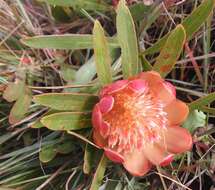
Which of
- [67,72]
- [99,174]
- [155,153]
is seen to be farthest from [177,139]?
[67,72]

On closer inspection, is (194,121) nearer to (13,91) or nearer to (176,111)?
(176,111)

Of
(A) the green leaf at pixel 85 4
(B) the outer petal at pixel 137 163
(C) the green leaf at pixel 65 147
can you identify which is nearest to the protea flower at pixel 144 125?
(B) the outer petal at pixel 137 163

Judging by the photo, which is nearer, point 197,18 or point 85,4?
point 197,18

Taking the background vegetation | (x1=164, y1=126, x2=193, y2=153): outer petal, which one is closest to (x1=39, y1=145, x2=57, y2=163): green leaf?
the background vegetation

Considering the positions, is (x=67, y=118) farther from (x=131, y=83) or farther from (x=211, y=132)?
(x=211, y=132)

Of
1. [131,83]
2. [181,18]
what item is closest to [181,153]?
[131,83]

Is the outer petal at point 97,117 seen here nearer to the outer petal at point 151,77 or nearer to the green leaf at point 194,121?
the outer petal at point 151,77
